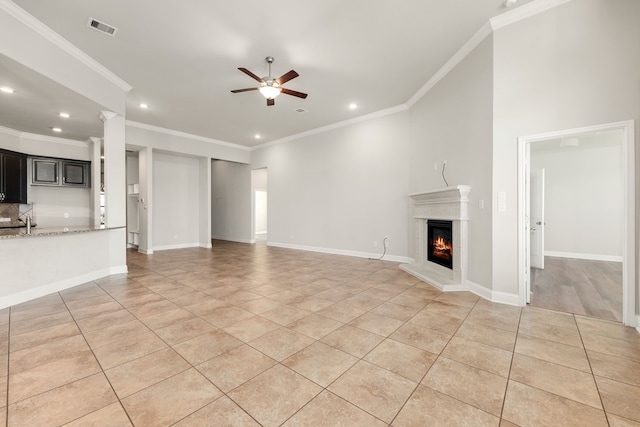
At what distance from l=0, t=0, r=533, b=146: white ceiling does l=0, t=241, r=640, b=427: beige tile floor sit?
10.8 ft

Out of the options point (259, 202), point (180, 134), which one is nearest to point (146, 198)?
point (180, 134)

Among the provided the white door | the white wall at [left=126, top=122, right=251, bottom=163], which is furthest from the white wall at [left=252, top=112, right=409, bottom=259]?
the white door

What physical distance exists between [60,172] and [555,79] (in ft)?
31.2

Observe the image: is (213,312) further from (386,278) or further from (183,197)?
(183,197)

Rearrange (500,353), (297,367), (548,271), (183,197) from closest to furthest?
(297,367), (500,353), (548,271), (183,197)

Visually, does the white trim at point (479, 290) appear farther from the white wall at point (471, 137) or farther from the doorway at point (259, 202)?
the doorway at point (259, 202)

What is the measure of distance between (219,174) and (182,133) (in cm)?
294

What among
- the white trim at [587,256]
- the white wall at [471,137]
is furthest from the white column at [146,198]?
the white trim at [587,256]

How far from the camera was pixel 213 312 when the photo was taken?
3025 millimetres

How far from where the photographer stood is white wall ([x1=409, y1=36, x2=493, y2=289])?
3.48 metres

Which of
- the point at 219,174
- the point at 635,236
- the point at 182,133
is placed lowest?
the point at 635,236

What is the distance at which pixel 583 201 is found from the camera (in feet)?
22.1

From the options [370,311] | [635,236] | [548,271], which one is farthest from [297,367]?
[548,271]

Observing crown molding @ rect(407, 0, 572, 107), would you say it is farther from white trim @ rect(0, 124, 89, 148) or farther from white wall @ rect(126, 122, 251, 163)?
white trim @ rect(0, 124, 89, 148)
